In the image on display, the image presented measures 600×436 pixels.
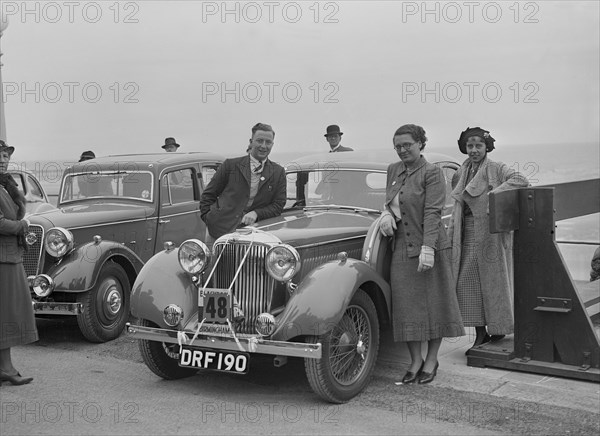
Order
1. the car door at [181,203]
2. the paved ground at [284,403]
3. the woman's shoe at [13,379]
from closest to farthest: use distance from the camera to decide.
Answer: the paved ground at [284,403], the woman's shoe at [13,379], the car door at [181,203]

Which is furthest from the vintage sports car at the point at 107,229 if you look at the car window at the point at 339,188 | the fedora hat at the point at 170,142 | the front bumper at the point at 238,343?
the fedora hat at the point at 170,142

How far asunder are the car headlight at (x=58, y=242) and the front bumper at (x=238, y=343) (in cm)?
212

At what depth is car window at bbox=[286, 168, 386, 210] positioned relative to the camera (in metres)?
6.82

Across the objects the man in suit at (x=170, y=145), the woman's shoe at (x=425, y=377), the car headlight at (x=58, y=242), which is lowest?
the woman's shoe at (x=425, y=377)

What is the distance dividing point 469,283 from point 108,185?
14.9 ft

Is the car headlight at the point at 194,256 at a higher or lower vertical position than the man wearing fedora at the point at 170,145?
lower

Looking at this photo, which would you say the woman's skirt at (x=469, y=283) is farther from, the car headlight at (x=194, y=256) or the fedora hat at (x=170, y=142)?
the fedora hat at (x=170, y=142)

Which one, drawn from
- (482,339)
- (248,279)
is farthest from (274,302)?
(482,339)

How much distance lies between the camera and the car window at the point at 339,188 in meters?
6.82

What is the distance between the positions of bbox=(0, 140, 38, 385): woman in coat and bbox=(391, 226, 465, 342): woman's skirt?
2.85 m

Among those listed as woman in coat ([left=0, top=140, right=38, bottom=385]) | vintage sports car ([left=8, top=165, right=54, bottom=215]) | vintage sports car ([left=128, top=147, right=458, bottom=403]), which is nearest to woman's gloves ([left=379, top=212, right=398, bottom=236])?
vintage sports car ([left=128, top=147, right=458, bottom=403])

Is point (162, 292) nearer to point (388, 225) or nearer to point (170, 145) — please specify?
point (388, 225)

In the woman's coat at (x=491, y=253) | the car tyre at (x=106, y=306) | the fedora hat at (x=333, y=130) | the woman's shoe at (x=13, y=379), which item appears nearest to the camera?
the woman's shoe at (x=13, y=379)

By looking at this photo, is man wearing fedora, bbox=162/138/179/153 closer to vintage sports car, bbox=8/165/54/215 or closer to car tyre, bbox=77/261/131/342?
vintage sports car, bbox=8/165/54/215
